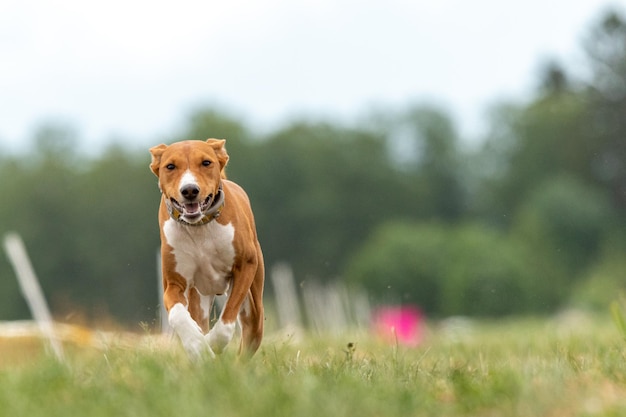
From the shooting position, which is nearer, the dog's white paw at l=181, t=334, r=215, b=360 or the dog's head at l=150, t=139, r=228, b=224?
the dog's white paw at l=181, t=334, r=215, b=360

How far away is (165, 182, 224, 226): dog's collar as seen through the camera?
7617 mm

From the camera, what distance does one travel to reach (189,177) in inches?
291

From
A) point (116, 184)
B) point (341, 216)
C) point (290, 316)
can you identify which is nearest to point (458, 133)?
point (341, 216)

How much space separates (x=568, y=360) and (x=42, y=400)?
3329mm

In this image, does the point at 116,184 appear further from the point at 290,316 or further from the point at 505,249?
the point at 290,316

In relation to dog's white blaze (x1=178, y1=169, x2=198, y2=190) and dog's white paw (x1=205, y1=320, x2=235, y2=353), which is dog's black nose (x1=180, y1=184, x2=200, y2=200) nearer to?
dog's white blaze (x1=178, y1=169, x2=198, y2=190)

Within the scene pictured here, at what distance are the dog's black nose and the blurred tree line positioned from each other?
167ft

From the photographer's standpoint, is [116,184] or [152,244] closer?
[152,244]

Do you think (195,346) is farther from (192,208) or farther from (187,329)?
(192,208)

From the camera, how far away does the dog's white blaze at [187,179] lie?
7.37 meters

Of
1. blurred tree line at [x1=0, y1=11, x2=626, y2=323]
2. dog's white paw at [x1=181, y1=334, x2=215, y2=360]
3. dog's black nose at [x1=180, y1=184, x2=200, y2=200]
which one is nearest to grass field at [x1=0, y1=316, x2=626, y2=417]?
dog's white paw at [x1=181, y1=334, x2=215, y2=360]

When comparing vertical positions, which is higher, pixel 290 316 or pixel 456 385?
pixel 456 385

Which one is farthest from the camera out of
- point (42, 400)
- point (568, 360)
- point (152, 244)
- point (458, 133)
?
point (458, 133)

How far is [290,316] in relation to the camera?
120 ft
